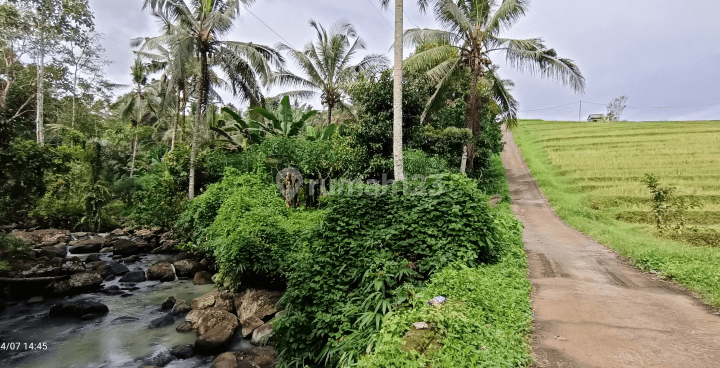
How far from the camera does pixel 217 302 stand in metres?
9.68

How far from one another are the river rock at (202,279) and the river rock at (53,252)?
661 cm

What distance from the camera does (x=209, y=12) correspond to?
14.0 metres

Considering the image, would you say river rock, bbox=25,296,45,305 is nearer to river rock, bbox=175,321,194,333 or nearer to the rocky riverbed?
the rocky riverbed

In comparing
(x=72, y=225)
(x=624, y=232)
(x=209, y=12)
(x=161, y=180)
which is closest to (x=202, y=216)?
(x=161, y=180)

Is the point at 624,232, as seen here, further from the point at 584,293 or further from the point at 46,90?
the point at 46,90

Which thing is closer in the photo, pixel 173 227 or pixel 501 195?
pixel 173 227

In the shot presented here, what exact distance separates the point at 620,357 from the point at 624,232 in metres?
10.2

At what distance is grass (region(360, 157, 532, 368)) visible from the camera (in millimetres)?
3680

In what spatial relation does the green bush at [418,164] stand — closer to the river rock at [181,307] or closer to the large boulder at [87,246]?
the river rock at [181,307]

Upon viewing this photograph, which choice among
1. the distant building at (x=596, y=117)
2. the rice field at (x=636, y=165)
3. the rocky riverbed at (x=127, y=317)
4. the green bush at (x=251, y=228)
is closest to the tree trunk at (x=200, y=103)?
the green bush at (x=251, y=228)

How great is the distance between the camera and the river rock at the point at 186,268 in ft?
42.6

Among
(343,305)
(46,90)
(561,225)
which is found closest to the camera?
(343,305)

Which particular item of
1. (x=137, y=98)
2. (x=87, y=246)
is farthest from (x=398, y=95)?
(x=137, y=98)
